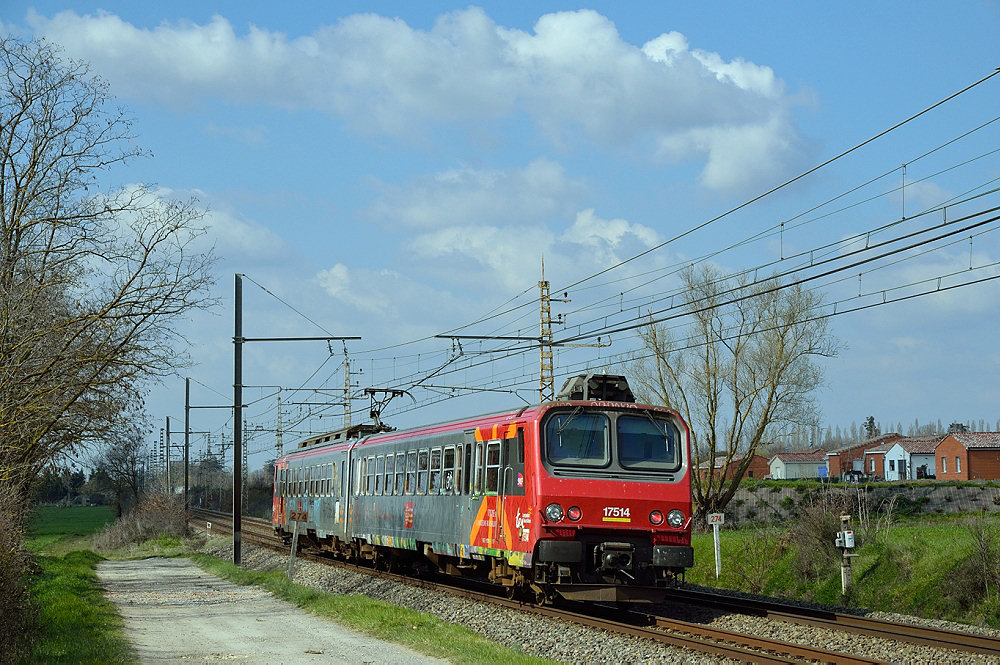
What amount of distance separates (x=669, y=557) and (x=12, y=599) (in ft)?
27.0

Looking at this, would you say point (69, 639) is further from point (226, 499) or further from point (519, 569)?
point (226, 499)

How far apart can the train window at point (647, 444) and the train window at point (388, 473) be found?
27.1 ft

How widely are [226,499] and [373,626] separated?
9169cm

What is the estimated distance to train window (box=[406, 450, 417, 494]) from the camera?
21.2m

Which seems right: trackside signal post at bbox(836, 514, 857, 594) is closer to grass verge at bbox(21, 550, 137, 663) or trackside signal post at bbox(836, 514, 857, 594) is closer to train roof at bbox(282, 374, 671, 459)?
train roof at bbox(282, 374, 671, 459)

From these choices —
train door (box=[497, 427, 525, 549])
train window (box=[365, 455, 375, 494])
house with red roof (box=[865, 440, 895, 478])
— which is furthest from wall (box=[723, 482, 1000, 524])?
house with red roof (box=[865, 440, 895, 478])

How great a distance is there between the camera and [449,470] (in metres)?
19.0

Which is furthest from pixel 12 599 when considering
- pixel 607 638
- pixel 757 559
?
pixel 757 559

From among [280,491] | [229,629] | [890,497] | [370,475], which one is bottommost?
[229,629]

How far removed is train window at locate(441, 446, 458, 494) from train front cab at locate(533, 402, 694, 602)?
11.7ft

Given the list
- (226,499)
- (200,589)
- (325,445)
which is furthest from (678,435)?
(226,499)

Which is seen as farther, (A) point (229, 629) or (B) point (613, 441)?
(B) point (613, 441)

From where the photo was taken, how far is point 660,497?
15.5 meters

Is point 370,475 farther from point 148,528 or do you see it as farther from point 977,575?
point 148,528
